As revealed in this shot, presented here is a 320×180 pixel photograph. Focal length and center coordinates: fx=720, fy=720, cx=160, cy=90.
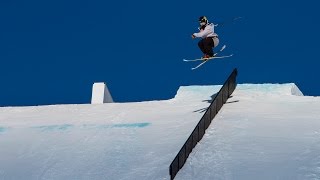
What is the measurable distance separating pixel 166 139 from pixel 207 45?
7.18ft

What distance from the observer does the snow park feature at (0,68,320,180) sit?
32.4 feet

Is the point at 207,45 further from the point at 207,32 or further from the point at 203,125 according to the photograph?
the point at 203,125

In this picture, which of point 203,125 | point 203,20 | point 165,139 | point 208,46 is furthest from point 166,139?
point 203,20

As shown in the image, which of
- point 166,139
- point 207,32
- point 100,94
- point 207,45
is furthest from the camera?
point 100,94

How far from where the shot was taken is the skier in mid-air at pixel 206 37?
1277 cm

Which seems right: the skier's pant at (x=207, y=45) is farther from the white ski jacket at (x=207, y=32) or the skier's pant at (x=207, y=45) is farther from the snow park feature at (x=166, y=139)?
the snow park feature at (x=166, y=139)

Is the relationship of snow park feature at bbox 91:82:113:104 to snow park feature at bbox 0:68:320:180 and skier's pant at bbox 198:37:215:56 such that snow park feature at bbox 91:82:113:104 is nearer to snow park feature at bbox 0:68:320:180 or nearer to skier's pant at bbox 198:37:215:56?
snow park feature at bbox 0:68:320:180

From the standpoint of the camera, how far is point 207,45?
12.9 metres

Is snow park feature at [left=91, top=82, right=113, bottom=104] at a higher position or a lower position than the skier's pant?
lower

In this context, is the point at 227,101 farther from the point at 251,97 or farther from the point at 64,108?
the point at 64,108

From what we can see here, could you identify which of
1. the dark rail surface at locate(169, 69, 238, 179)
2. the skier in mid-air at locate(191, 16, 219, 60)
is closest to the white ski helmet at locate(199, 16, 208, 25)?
the skier in mid-air at locate(191, 16, 219, 60)

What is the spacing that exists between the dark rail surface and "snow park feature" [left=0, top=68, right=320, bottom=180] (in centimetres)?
8

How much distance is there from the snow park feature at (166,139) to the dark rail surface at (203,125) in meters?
0.08

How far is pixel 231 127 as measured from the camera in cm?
1196
